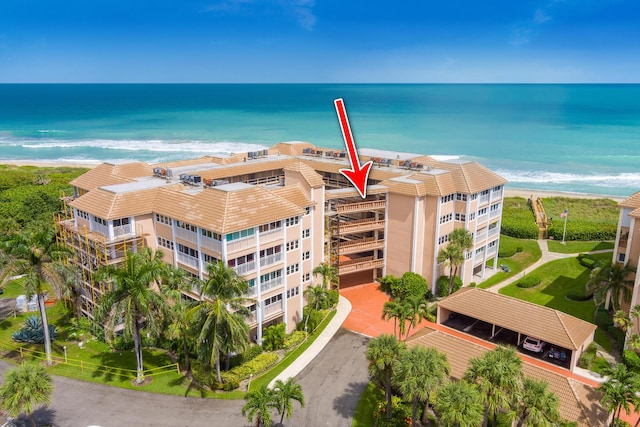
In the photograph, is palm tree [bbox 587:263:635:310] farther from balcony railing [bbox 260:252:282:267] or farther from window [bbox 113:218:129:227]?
window [bbox 113:218:129:227]

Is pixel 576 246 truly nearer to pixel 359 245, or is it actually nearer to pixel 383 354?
pixel 359 245

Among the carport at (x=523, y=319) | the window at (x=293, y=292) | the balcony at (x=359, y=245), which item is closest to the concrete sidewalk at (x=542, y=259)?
the carport at (x=523, y=319)

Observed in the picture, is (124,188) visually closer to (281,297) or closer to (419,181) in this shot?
(281,297)

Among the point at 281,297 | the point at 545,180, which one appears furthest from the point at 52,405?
the point at 545,180

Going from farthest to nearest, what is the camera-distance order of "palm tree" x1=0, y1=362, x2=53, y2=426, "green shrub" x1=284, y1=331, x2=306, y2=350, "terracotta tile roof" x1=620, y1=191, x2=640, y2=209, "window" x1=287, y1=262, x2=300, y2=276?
"terracotta tile roof" x1=620, y1=191, x2=640, y2=209 < "window" x1=287, y1=262, x2=300, y2=276 < "green shrub" x1=284, y1=331, x2=306, y2=350 < "palm tree" x1=0, y1=362, x2=53, y2=426

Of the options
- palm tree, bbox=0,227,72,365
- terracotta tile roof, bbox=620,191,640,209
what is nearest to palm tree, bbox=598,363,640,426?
terracotta tile roof, bbox=620,191,640,209

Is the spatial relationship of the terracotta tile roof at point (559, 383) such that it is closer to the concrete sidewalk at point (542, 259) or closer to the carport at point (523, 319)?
the carport at point (523, 319)
